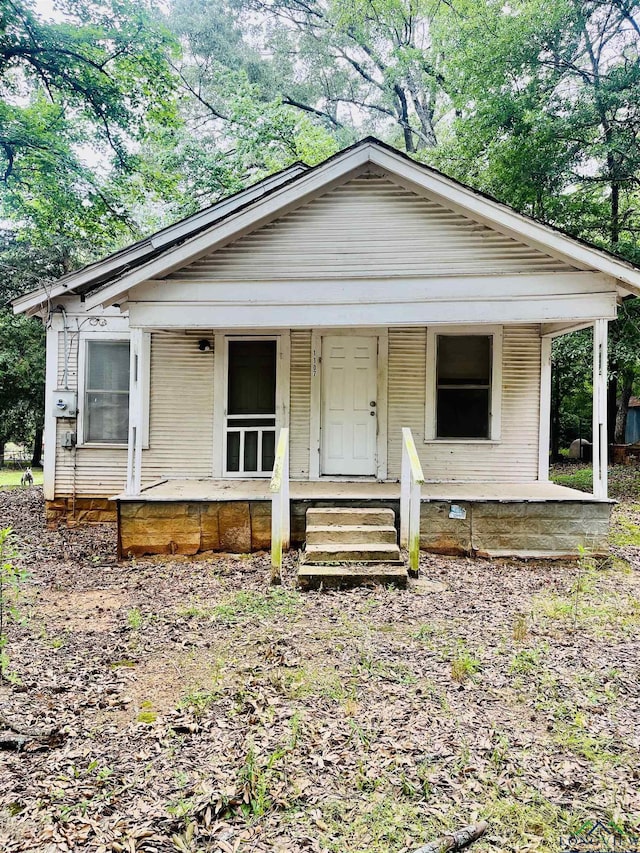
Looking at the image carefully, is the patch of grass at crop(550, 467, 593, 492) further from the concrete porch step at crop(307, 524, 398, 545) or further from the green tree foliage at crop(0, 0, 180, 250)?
the green tree foliage at crop(0, 0, 180, 250)

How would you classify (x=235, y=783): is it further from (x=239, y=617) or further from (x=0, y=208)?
(x=0, y=208)

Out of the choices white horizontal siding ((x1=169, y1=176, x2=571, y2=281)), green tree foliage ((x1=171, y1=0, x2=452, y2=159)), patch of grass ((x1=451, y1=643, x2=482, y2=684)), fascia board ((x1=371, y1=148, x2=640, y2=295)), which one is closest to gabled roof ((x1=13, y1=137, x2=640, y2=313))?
fascia board ((x1=371, y1=148, x2=640, y2=295))

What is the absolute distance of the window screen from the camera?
768 centimetres

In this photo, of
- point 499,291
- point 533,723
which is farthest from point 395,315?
point 533,723

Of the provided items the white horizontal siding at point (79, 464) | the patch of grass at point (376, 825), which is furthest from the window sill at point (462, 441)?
the patch of grass at point (376, 825)

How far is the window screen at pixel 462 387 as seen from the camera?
7.68 metres

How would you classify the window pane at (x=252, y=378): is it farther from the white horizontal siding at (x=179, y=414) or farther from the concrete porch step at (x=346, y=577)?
the concrete porch step at (x=346, y=577)

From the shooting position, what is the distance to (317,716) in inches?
116

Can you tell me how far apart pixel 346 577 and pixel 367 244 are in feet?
13.3

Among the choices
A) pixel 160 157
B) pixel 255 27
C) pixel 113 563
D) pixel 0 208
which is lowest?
pixel 113 563

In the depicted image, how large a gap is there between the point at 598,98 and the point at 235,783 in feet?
40.6

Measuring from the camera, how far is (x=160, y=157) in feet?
51.0

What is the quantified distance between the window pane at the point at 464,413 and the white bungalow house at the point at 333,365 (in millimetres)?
21

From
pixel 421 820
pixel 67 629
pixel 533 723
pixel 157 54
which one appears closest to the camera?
pixel 421 820
